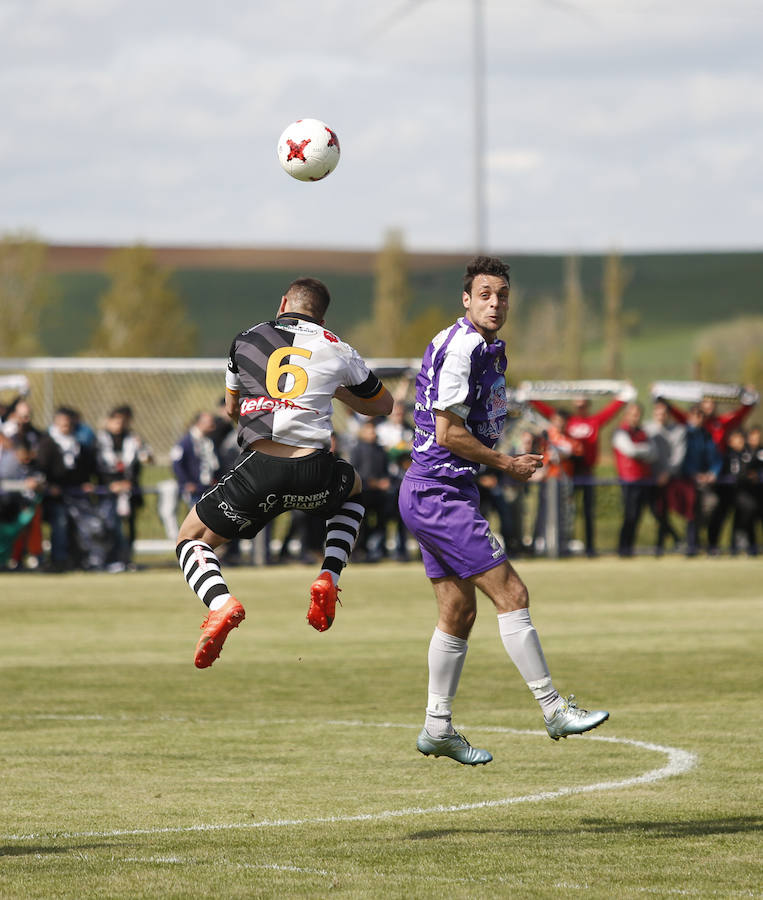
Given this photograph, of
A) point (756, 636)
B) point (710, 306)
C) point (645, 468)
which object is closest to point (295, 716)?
point (756, 636)

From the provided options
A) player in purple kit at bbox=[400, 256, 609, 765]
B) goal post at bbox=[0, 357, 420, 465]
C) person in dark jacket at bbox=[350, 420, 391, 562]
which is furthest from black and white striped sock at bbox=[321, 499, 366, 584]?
goal post at bbox=[0, 357, 420, 465]

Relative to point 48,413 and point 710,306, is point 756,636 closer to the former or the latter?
point 48,413

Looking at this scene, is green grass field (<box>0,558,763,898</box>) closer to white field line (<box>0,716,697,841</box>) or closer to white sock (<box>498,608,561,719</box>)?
white field line (<box>0,716,697,841</box>)

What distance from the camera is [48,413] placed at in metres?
26.4

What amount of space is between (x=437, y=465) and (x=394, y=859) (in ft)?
7.04

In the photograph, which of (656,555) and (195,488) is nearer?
(195,488)

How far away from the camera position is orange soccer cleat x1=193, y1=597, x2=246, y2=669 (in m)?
7.29

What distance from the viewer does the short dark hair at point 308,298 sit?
771 cm

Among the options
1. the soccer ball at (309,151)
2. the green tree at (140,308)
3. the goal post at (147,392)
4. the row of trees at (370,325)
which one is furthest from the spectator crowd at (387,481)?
the green tree at (140,308)

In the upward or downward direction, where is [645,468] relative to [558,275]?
downward

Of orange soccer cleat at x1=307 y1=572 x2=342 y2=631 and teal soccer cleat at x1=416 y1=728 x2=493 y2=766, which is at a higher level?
orange soccer cleat at x1=307 y1=572 x2=342 y2=631

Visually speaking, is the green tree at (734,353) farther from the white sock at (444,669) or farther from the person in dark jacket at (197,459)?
the white sock at (444,669)

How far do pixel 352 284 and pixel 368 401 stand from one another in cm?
12123

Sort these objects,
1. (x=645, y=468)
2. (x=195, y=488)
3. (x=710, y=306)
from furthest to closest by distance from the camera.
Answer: (x=710, y=306) < (x=645, y=468) < (x=195, y=488)
